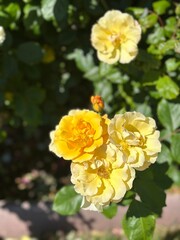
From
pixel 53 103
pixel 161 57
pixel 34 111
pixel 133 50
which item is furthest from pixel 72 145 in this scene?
pixel 53 103

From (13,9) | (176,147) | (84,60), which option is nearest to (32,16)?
(13,9)

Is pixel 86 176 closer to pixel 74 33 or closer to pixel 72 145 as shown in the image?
pixel 72 145

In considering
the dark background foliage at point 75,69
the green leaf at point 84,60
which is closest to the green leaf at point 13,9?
the dark background foliage at point 75,69

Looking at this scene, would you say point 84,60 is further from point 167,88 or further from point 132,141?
point 132,141

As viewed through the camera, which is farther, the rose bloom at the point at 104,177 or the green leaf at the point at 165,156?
the green leaf at the point at 165,156

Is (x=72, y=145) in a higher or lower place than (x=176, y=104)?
higher

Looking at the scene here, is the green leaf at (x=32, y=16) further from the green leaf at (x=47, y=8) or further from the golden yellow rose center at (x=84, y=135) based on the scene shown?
the golden yellow rose center at (x=84, y=135)
